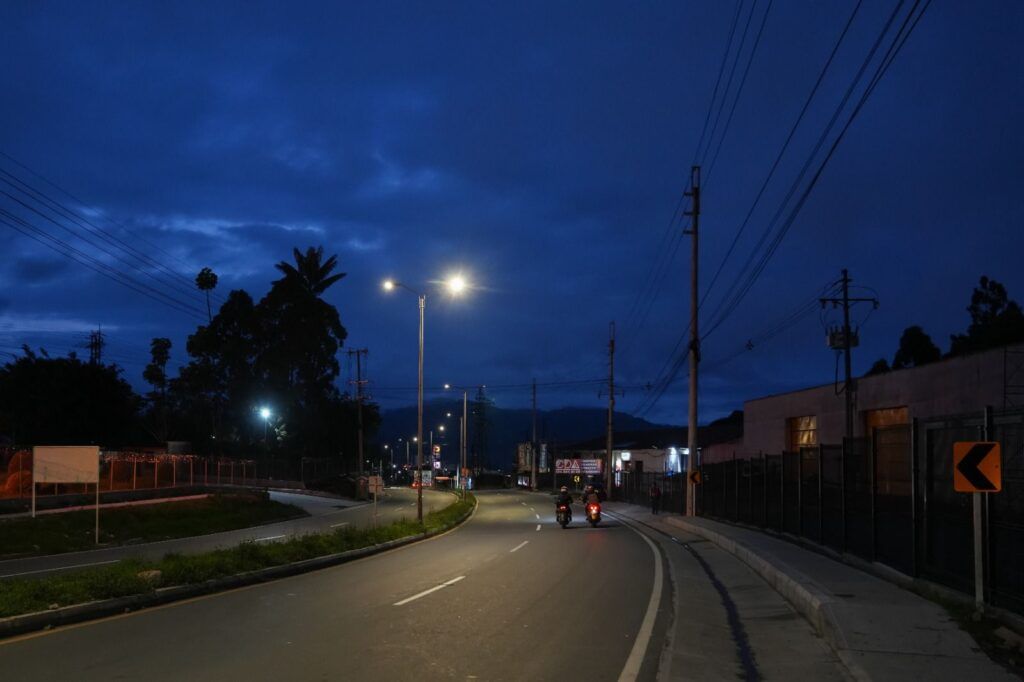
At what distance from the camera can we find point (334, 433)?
86.4 metres

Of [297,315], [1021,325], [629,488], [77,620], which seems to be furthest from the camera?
[297,315]

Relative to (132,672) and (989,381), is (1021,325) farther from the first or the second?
(132,672)

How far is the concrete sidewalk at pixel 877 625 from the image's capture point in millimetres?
8406

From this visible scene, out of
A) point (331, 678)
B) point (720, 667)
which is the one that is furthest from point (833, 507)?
point (331, 678)

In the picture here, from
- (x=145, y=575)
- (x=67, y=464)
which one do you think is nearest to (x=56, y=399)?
(x=67, y=464)

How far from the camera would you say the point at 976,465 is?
34.3ft

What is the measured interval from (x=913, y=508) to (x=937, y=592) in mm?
1394

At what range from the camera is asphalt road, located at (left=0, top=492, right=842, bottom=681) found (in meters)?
8.85

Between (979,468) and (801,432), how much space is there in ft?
155

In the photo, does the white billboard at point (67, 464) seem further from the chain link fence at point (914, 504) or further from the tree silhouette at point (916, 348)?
the tree silhouette at point (916, 348)

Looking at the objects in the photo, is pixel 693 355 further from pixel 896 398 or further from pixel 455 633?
pixel 455 633

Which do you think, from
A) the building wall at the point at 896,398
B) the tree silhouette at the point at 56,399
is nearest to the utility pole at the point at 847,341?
the building wall at the point at 896,398

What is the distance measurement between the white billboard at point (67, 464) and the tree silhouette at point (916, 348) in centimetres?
5734

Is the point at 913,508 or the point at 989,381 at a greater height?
the point at 989,381
